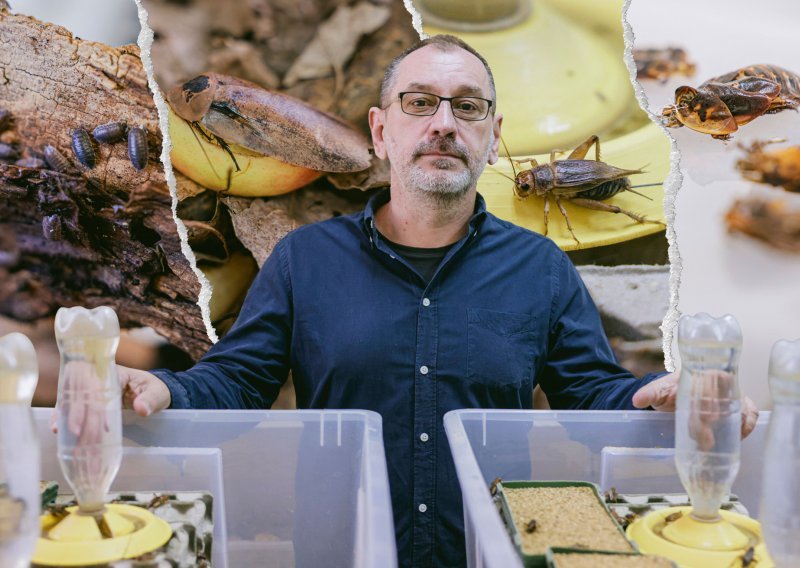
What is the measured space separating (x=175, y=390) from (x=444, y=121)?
0.75 metres

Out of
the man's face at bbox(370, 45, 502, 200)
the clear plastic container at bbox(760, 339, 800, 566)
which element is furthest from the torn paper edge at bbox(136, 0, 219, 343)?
the clear plastic container at bbox(760, 339, 800, 566)

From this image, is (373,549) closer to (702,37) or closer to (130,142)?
(130,142)

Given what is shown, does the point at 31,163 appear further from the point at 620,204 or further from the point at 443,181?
the point at 620,204

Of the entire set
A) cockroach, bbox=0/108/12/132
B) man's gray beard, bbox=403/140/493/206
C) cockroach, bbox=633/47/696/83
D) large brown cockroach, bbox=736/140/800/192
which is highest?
cockroach, bbox=633/47/696/83

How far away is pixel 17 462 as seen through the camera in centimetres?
61

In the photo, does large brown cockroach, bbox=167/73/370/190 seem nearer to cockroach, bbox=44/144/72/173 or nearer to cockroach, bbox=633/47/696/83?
cockroach, bbox=44/144/72/173

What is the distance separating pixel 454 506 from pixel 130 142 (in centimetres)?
126

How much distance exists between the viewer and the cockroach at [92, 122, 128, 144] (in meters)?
1.96

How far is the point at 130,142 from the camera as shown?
197cm

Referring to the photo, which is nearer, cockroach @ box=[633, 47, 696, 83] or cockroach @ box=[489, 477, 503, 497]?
cockroach @ box=[489, 477, 503, 497]

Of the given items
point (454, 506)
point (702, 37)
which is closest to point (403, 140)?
point (454, 506)

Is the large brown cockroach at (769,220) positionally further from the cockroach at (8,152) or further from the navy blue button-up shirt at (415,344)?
the cockroach at (8,152)

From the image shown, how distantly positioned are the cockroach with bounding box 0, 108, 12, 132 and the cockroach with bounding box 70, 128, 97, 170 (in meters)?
0.16

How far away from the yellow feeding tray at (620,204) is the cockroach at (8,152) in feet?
4.02
